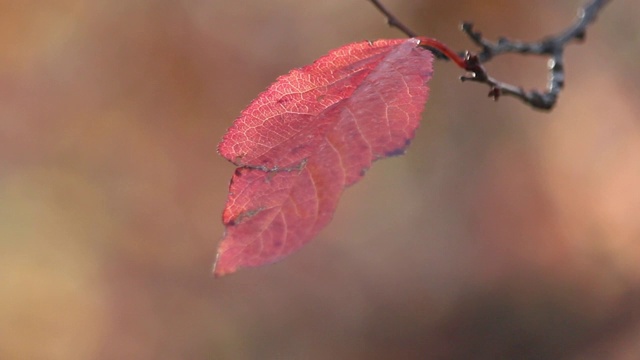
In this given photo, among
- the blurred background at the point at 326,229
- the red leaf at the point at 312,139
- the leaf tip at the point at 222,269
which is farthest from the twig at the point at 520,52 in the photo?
the blurred background at the point at 326,229

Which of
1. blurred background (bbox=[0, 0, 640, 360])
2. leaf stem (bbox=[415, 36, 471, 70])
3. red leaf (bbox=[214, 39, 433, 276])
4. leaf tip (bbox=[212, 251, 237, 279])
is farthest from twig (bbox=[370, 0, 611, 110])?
blurred background (bbox=[0, 0, 640, 360])

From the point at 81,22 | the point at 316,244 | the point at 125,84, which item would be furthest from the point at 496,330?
the point at 81,22

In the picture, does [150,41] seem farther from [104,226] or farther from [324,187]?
[324,187]

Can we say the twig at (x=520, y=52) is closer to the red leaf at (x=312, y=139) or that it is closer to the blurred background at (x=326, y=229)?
the red leaf at (x=312, y=139)

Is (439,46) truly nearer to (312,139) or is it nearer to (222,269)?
(312,139)

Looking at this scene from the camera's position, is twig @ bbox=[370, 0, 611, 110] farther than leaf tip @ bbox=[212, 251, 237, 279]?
Yes

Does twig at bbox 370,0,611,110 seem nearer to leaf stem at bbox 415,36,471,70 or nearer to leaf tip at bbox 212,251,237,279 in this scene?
leaf stem at bbox 415,36,471,70

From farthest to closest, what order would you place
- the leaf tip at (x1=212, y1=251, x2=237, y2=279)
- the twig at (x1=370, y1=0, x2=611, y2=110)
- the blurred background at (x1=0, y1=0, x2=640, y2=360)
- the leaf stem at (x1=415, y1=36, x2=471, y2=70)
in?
the blurred background at (x1=0, y1=0, x2=640, y2=360) < the twig at (x1=370, y1=0, x2=611, y2=110) < the leaf stem at (x1=415, y1=36, x2=471, y2=70) < the leaf tip at (x1=212, y1=251, x2=237, y2=279)
